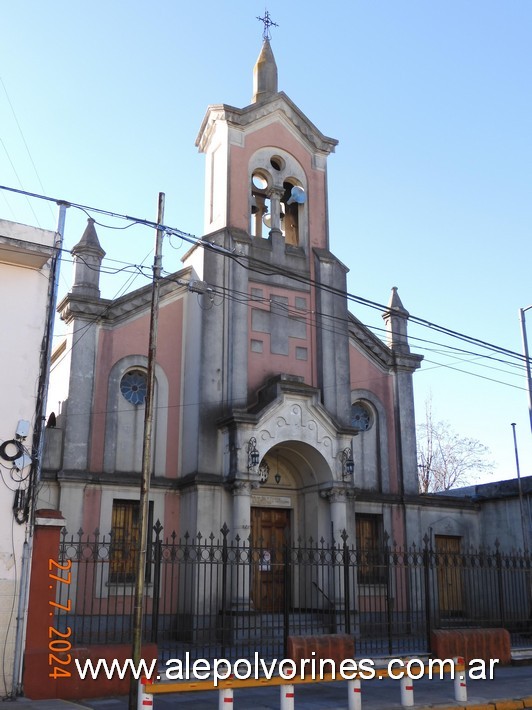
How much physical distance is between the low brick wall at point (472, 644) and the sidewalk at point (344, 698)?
1067 millimetres

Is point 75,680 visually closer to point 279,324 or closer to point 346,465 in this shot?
point 346,465

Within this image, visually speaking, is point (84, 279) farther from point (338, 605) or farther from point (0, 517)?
point (338, 605)

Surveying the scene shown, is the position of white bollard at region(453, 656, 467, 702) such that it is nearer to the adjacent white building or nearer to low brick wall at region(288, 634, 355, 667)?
low brick wall at region(288, 634, 355, 667)

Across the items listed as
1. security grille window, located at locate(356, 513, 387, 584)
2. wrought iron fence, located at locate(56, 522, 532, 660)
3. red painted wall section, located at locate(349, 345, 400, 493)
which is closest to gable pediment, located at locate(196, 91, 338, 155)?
red painted wall section, located at locate(349, 345, 400, 493)

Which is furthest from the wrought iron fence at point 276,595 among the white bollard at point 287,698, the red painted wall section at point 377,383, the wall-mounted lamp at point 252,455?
the white bollard at point 287,698

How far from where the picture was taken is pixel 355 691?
41.5ft

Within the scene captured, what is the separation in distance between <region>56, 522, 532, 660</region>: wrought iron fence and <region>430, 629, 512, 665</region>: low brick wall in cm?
46

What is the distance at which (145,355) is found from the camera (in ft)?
74.8

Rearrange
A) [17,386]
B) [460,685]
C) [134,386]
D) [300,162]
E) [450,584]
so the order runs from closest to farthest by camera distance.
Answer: [460,685]
[17,386]
[134,386]
[450,584]
[300,162]

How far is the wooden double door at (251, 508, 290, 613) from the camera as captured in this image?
22.0m

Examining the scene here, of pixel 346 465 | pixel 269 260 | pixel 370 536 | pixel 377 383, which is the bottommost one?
pixel 370 536

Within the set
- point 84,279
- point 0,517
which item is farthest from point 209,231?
point 0,517

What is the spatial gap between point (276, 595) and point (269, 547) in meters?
1.35

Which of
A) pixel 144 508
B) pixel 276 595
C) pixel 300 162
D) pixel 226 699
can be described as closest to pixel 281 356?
pixel 276 595
